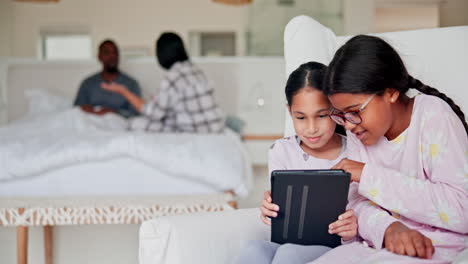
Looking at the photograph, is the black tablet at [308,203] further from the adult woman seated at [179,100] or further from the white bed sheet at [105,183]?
the adult woman seated at [179,100]

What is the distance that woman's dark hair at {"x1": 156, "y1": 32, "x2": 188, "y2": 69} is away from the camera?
2994mm

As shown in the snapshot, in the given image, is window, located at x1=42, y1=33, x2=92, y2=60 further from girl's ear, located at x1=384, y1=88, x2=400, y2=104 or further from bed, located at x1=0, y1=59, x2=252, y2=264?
girl's ear, located at x1=384, y1=88, x2=400, y2=104

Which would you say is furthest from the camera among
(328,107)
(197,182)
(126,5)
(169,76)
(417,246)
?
(126,5)

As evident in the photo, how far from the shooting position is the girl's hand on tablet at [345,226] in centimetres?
112

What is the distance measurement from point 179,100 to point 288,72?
5.44ft

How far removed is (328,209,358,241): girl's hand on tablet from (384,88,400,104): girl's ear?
239 millimetres

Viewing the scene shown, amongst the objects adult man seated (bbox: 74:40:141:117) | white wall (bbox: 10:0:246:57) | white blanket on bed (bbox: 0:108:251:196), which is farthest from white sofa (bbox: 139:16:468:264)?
white wall (bbox: 10:0:246:57)

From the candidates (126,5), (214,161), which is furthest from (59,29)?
(214,161)

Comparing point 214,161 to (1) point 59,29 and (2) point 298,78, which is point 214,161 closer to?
(2) point 298,78

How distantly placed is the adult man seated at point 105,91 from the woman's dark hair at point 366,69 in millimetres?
2696

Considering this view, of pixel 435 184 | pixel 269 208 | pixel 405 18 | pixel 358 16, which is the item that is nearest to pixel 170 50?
pixel 269 208

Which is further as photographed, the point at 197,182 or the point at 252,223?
the point at 197,182

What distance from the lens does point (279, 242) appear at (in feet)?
3.69

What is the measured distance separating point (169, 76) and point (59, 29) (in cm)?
569
